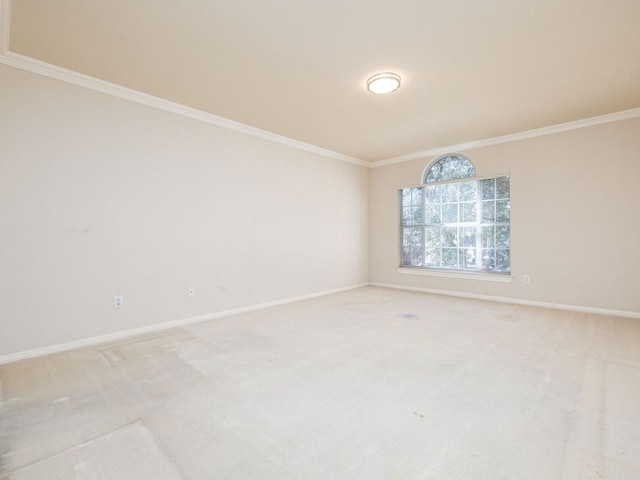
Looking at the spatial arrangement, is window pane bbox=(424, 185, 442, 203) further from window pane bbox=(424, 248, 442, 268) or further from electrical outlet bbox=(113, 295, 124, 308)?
electrical outlet bbox=(113, 295, 124, 308)

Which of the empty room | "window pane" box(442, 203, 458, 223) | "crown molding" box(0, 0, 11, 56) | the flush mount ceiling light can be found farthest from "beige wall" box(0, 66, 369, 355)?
"window pane" box(442, 203, 458, 223)

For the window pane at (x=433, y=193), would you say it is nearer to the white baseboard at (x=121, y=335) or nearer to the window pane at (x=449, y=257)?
the window pane at (x=449, y=257)

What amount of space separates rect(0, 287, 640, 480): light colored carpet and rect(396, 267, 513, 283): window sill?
148 centimetres

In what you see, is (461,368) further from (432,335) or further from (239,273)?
(239,273)

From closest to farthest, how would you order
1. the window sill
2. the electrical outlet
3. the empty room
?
the empty room < the electrical outlet < the window sill

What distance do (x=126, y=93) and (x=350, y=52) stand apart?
230cm

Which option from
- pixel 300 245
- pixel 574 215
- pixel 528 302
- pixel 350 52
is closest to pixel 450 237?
pixel 528 302

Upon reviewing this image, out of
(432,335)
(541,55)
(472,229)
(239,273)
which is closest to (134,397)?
(239,273)

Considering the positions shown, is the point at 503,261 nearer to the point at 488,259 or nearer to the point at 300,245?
the point at 488,259

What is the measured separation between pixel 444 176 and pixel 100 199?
16.4ft

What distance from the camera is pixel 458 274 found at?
514cm

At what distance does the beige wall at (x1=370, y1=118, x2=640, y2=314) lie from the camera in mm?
3791

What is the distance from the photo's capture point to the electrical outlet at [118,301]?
10.1 feet

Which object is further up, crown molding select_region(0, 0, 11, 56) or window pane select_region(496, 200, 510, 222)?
crown molding select_region(0, 0, 11, 56)
